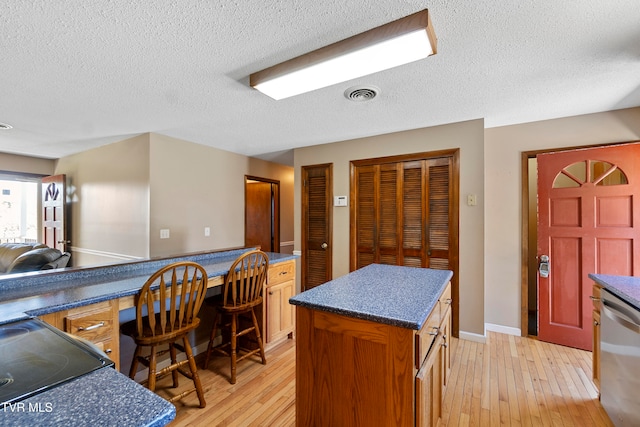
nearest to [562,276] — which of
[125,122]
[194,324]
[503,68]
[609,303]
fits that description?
[609,303]

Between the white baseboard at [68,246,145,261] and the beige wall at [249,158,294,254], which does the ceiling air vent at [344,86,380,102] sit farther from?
the white baseboard at [68,246,145,261]

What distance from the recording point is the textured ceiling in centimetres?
134

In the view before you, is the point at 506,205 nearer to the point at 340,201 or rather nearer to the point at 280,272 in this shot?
the point at 340,201

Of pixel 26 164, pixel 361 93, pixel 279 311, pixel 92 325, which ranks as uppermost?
pixel 361 93

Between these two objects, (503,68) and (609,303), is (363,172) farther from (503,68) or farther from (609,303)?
(609,303)

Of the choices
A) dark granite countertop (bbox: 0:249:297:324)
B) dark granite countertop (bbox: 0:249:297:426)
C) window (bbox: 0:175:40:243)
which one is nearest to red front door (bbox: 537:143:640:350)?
dark granite countertop (bbox: 0:249:297:426)

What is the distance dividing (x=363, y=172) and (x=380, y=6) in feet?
7.57

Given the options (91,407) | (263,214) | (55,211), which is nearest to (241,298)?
(91,407)

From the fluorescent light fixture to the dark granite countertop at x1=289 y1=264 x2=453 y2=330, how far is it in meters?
1.28

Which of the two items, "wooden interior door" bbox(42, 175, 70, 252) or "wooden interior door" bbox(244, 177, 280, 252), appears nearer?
"wooden interior door" bbox(42, 175, 70, 252)

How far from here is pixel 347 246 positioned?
142 inches

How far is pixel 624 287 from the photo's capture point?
1.63m

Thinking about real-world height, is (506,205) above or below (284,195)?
below

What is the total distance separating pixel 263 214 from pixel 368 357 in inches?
171
